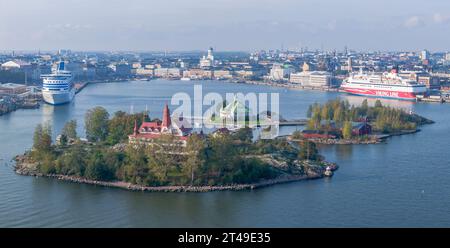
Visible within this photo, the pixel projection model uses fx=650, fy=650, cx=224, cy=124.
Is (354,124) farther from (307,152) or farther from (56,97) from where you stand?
(56,97)

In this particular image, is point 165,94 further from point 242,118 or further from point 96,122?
point 96,122

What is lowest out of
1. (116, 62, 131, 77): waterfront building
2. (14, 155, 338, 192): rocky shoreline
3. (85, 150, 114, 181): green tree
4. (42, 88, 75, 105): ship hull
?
(14, 155, 338, 192): rocky shoreline

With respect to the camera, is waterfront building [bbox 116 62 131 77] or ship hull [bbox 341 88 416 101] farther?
waterfront building [bbox 116 62 131 77]

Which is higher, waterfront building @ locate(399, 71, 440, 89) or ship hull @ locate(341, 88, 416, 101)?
waterfront building @ locate(399, 71, 440, 89)

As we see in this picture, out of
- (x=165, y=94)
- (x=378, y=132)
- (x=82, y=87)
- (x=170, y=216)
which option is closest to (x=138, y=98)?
(x=165, y=94)

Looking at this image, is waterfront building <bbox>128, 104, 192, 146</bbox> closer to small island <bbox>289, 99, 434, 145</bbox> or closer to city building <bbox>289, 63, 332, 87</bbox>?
small island <bbox>289, 99, 434, 145</bbox>

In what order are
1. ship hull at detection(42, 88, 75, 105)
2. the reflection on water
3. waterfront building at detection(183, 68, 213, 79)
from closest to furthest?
the reflection on water → ship hull at detection(42, 88, 75, 105) → waterfront building at detection(183, 68, 213, 79)

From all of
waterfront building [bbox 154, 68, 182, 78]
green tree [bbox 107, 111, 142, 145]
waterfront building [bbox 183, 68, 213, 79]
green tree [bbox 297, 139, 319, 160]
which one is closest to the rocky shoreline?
green tree [bbox 297, 139, 319, 160]
